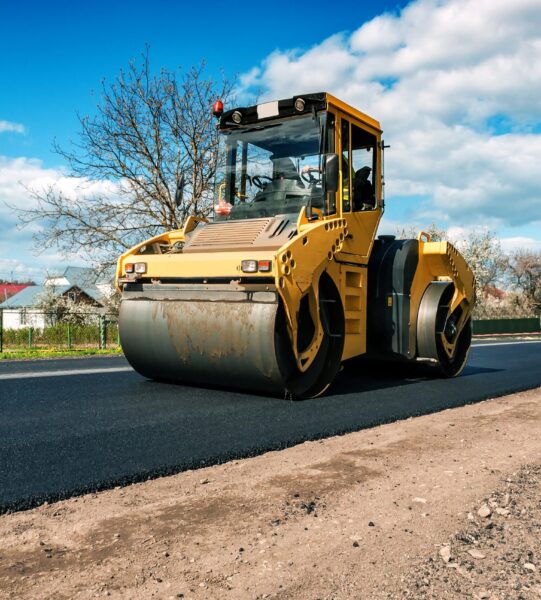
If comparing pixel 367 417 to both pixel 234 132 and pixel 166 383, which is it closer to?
pixel 166 383

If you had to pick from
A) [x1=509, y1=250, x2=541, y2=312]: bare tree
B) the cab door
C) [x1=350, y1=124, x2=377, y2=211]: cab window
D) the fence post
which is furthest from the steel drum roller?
[x1=509, y1=250, x2=541, y2=312]: bare tree

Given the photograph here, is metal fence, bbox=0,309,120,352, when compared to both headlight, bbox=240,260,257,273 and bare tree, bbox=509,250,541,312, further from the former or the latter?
bare tree, bbox=509,250,541,312

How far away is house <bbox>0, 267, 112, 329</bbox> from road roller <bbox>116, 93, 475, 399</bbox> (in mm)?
11703

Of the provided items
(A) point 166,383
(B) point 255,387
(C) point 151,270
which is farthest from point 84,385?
(B) point 255,387

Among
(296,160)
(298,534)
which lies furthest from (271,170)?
(298,534)

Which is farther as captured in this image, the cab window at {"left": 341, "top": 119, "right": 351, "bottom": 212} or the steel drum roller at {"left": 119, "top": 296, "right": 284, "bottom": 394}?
the cab window at {"left": 341, "top": 119, "right": 351, "bottom": 212}

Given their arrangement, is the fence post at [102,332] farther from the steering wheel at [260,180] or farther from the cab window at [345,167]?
Answer: the cab window at [345,167]

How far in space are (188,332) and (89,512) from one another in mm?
3068

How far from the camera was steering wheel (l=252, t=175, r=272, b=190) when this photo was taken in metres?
7.11

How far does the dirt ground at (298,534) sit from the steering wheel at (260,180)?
11.8ft

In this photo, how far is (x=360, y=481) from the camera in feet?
12.4

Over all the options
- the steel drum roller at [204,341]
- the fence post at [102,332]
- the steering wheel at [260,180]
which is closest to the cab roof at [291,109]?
the steering wheel at [260,180]

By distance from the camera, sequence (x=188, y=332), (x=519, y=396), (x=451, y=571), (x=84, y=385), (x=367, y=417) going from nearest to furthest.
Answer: (x=451, y=571) → (x=367, y=417) → (x=188, y=332) → (x=84, y=385) → (x=519, y=396)

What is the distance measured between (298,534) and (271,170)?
16.0ft
